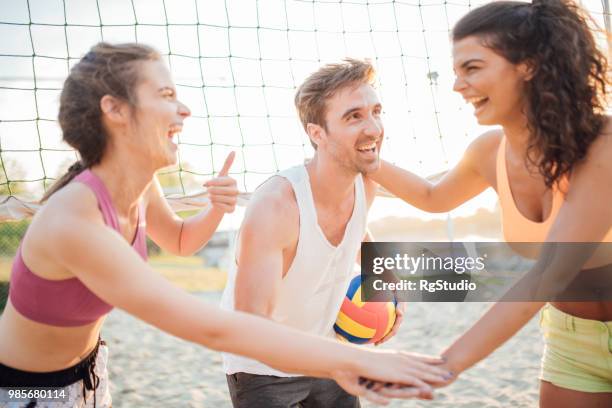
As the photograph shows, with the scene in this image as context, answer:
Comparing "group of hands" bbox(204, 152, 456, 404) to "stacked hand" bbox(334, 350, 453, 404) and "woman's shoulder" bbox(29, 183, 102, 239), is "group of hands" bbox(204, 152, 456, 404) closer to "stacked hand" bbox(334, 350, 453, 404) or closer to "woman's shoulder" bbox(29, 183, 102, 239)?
"stacked hand" bbox(334, 350, 453, 404)

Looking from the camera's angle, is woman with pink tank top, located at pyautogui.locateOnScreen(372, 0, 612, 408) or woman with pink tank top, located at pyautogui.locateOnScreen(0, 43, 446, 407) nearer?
woman with pink tank top, located at pyautogui.locateOnScreen(0, 43, 446, 407)

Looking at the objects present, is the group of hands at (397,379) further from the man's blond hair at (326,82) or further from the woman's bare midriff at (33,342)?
the man's blond hair at (326,82)

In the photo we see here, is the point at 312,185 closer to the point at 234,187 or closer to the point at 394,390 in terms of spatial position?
the point at 234,187

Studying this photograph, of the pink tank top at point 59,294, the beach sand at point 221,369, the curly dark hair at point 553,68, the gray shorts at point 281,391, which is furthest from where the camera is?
the beach sand at point 221,369

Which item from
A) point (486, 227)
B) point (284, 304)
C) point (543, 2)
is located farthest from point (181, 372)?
point (486, 227)

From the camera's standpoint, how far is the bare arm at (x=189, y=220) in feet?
7.06

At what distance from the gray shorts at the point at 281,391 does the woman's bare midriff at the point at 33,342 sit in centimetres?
67

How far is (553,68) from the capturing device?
1867mm

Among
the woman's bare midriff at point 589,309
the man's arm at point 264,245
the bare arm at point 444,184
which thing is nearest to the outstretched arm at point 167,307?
the man's arm at point 264,245

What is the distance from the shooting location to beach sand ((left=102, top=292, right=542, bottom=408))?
163 inches

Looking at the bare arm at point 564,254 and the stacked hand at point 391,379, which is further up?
the bare arm at point 564,254

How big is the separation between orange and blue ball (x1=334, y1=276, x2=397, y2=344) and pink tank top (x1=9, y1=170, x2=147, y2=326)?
103 centimetres

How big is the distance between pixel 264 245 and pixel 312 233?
8.0 inches

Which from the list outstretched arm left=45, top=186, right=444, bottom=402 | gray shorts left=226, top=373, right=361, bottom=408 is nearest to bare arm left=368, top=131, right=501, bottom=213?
gray shorts left=226, top=373, right=361, bottom=408
